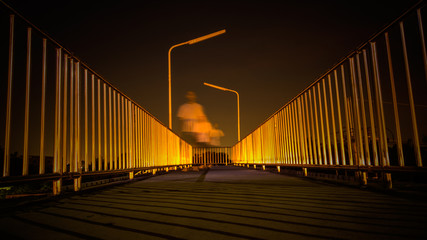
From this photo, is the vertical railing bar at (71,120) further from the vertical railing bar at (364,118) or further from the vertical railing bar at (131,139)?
the vertical railing bar at (364,118)

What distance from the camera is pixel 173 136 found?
400 inches

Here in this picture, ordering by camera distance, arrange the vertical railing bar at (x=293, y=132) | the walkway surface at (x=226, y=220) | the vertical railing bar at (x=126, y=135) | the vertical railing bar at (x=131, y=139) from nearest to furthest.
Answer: the walkway surface at (x=226, y=220) → the vertical railing bar at (x=126, y=135) → the vertical railing bar at (x=131, y=139) → the vertical railing bar at (x=293, y=132)

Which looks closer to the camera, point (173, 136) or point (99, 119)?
point (99, 119)

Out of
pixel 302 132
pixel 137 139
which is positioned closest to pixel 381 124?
pixel 302 132

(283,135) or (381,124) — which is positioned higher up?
(283,135)

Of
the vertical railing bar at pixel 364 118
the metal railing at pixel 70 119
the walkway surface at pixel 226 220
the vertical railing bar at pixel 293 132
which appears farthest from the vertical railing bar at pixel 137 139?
the vertical railing bar at pixel 364 118

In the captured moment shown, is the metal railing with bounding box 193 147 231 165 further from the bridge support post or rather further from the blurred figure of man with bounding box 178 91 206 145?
the bridge support post

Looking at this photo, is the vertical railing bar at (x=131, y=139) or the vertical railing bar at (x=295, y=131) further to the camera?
the vertical railing bar at (x=295, y=131)

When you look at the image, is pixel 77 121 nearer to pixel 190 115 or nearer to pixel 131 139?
pixel 131 139

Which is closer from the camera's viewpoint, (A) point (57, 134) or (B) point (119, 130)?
(A) point (57, 134)

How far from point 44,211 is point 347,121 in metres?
3.49

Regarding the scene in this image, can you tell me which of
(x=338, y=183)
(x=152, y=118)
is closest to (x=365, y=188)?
(x=338, y=183)

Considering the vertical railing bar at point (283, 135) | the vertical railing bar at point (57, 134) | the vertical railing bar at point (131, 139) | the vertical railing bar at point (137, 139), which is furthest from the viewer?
the vertical railing bar at point (283, 135)

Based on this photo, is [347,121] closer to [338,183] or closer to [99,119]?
[338,183]
